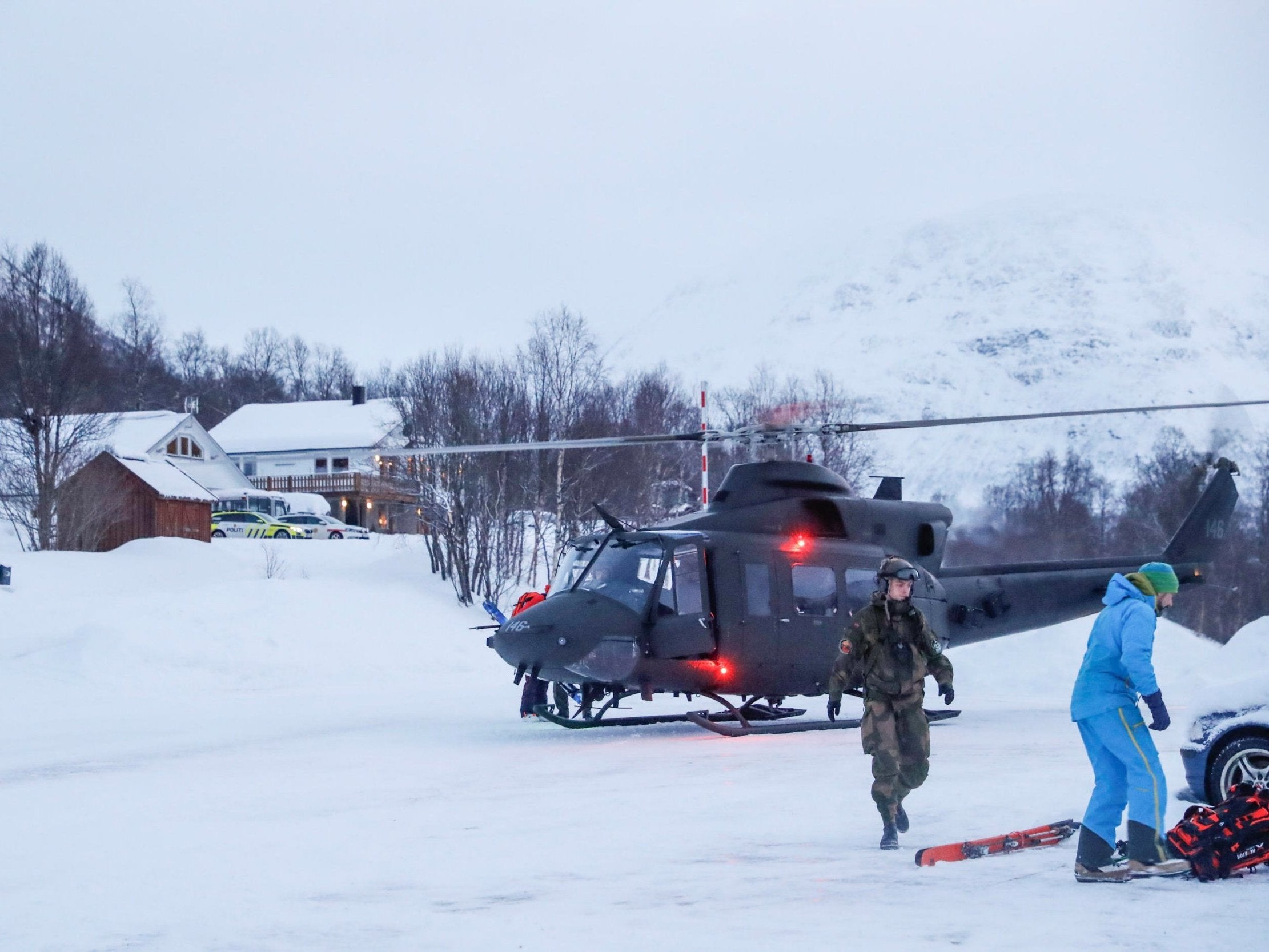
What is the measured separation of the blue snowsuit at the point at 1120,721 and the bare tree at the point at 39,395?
34.4 m

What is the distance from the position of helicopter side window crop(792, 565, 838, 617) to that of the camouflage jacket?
18.8ft

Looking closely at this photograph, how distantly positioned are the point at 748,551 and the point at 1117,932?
26.8ft

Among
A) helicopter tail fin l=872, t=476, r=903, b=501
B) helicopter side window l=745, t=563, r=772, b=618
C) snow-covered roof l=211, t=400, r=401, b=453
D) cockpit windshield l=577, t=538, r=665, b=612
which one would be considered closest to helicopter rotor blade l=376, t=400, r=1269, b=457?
cockpit windshield l=577, t=538, r=665, b=612

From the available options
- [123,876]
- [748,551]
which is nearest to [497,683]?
[748,551]

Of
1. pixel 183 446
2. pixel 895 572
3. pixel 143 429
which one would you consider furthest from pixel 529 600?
pixel 183 446

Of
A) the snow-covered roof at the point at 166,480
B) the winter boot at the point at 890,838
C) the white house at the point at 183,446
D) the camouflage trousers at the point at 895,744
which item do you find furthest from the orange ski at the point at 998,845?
the white house at the point at 183,446

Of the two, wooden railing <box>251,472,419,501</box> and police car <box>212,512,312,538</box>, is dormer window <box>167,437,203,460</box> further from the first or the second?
wooden railing <box>251,472,419,501</box>

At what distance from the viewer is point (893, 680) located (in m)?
7.40

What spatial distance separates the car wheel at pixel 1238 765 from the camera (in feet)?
22.7

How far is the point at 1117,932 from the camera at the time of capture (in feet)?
17.2

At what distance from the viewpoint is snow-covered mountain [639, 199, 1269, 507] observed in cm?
7962

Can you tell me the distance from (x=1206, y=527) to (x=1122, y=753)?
1138 cm

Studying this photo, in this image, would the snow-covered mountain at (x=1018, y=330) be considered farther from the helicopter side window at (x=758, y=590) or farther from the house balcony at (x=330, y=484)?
the helicopter side window at (x=758, y=590)

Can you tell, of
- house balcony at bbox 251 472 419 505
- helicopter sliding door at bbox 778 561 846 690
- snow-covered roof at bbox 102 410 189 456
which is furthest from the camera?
house balcony at bbox 251 472 419 505
